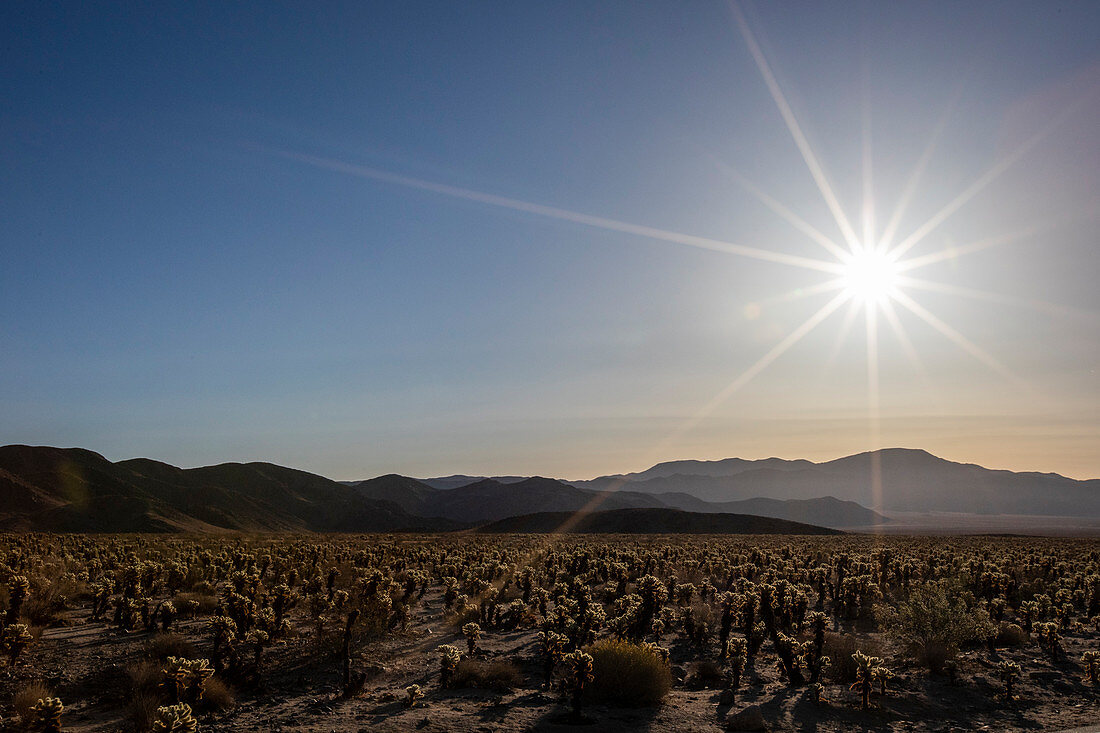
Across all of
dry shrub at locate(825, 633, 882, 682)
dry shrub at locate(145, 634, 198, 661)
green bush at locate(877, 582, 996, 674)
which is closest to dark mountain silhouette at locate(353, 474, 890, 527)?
green bush at locate(877, 582, 996, 674)

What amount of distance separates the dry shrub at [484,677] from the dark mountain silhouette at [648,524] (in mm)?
77689

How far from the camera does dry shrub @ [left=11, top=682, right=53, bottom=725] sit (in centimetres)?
842

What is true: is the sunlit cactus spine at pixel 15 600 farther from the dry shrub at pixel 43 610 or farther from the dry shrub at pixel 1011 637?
the dry shrub at pixel 1011 637

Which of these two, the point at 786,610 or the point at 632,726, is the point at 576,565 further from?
the point at 632,726

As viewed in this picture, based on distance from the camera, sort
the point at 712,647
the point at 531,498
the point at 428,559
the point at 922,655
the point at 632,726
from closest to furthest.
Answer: the point at 632,726 < the point at 922,655 < the point at 712,647 < the point at 428,559 < the point at 531,498

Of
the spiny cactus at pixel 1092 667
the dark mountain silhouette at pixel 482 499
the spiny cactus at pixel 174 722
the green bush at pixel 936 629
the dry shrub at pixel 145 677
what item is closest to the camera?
the spiny cactus at pixel 174 722

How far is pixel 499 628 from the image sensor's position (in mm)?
16516

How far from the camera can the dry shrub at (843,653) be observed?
1277cm

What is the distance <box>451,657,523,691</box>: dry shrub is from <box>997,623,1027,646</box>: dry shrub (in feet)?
47.1

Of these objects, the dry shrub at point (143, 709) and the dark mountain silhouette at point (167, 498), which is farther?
the dark mountain silhouette at point (167, 498)

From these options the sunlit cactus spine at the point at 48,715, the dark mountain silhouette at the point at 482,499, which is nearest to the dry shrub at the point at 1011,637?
the sunlit cactus spine at the point at 48,715

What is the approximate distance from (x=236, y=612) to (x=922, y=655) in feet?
50.5

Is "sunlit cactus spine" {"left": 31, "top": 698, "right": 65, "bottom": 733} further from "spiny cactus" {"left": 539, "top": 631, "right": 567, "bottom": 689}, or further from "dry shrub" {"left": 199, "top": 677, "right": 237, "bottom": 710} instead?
"spiny cactus" {"left": 539, "top": 631, "right": 567, "bottom": 689}

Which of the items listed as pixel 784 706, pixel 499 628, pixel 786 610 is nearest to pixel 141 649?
pixel 499 628
